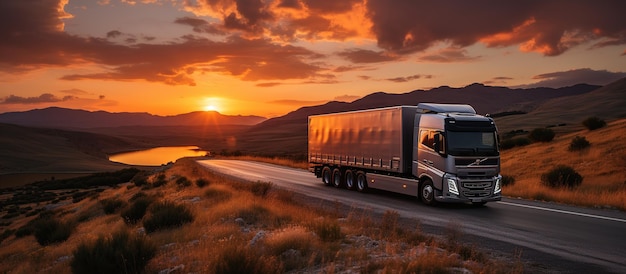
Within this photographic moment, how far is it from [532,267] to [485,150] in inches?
332

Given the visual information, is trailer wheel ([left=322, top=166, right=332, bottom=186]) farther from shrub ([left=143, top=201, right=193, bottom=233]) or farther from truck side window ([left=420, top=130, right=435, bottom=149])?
shrub ([left=143, top=201, right=193, bottom=233])

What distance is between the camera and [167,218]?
12828 mm

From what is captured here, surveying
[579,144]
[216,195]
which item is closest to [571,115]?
[579,144]

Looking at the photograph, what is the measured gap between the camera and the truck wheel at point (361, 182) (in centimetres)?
2136

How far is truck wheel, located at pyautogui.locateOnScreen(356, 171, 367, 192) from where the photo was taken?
2136cm

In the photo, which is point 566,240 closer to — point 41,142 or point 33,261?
point 33,261

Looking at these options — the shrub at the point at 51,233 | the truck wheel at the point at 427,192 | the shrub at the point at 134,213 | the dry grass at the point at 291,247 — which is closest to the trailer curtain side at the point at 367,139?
the truck wheel at the point at 427,192

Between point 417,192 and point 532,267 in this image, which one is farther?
point 417,192

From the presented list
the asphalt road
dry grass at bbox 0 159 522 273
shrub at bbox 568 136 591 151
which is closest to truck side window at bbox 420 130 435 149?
the asphalt road

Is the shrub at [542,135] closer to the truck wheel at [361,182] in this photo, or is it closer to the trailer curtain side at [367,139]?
the trailer curtain side at [367,139]

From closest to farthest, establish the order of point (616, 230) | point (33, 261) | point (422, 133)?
point (616, 230) → point (33, 261) → point (422, 133)

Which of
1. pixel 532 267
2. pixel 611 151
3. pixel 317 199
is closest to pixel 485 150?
pixel 317 199

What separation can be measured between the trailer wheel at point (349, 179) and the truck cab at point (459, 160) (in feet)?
18.3

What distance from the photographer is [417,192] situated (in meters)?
17.7
